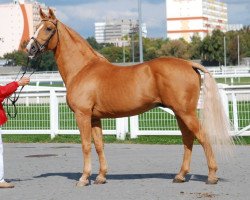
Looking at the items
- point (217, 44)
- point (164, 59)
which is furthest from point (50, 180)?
point (217, 44)

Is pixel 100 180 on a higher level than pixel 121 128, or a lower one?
lower

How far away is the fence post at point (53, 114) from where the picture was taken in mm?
19359

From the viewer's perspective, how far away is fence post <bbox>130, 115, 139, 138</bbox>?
18359 mm

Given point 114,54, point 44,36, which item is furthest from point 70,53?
point 114,54

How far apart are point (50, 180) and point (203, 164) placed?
129 inches

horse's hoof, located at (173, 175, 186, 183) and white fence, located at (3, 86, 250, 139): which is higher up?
white fence, located at (3, 86, 250, 139)

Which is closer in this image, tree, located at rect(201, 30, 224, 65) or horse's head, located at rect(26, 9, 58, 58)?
horse's head, located at rect(26, 9, 58, 58)

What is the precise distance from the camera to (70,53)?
36.6 ft

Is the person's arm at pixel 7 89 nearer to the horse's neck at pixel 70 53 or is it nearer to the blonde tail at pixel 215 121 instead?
the horse's neck at pixel 70 53

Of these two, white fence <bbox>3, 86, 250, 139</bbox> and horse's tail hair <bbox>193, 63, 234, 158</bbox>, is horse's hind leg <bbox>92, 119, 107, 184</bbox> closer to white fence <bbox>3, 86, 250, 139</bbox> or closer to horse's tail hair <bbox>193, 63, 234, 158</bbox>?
horse's tail hair <bbox>193, 63, 234, 158</bbox>

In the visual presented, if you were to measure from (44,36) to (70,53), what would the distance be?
1.75 ft

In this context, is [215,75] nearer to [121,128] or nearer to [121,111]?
[121,128]

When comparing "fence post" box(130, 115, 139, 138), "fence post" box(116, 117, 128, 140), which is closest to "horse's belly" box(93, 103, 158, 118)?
"fence post" box(130, 115, 139, 138)

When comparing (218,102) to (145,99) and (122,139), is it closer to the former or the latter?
(145,99)
